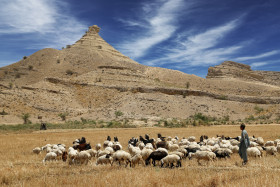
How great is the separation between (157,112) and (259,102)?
4521 cm

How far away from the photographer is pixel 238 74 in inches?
6747

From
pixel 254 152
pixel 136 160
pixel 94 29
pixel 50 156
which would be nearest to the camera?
pixel 136 160

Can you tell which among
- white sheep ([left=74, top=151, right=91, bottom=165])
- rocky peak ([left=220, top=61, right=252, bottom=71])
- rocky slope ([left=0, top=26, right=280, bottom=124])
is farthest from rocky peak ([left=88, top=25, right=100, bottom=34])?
white sheep ([left=74, top=151, right=91, bottom=165])

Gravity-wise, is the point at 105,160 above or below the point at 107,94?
below

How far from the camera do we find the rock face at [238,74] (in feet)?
556

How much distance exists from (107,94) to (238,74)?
121870 millimetres

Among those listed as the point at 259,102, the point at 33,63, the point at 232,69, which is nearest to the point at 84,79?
the point at 33,63

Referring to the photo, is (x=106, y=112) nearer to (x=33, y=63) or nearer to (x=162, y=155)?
(x=162, y=155)

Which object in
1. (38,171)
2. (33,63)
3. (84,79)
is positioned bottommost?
(38,171)

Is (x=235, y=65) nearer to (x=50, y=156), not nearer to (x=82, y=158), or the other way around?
(x=50, y=156)

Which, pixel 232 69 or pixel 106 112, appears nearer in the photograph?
pixel 106 112

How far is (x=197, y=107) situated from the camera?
248 feet

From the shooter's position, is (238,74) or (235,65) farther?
(235,65)

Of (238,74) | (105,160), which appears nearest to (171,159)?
(105,160)
